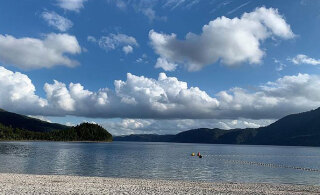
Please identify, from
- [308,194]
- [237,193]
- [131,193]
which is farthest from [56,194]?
[308,194]

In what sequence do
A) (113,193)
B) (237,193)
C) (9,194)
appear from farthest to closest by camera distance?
(237,193) → (113,193) → (9,194)

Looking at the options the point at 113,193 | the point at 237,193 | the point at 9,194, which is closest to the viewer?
the point at 9,194

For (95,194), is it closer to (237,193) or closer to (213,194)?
(213,194)

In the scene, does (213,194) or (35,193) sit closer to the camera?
(35,193)

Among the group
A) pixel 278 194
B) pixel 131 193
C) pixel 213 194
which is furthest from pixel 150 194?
pixel 278 194

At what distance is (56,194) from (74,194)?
1989 millimetres

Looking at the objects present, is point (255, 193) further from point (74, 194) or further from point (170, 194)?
point (74, 194)

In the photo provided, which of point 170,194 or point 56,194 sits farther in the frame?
point 170,194

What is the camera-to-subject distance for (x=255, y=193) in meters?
44.1

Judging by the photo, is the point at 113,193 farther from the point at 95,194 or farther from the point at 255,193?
the point at 255,193

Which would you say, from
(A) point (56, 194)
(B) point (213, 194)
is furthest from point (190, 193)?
(A) point (56, 194)

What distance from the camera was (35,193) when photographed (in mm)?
36656

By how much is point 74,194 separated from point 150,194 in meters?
8.95

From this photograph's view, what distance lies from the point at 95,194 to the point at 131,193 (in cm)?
448
